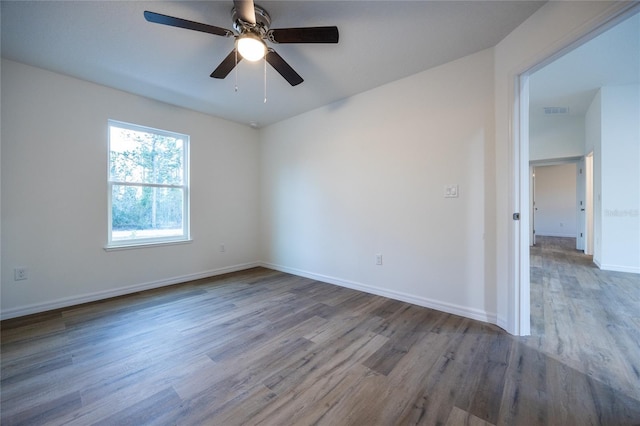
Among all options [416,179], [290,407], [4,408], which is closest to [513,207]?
[416,179]

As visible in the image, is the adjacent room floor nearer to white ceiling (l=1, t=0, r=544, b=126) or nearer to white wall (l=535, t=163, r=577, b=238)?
white ceiling (l=1, t=0, r=544, b=126)

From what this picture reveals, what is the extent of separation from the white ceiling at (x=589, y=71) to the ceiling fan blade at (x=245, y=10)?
288 cm

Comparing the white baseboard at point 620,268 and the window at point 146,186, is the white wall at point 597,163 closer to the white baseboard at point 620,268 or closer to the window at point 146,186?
the white baseboard at point 620,268

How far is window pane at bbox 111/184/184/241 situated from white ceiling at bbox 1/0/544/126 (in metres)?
1.28

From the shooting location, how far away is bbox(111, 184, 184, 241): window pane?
3.10 m

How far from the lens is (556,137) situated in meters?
5.33

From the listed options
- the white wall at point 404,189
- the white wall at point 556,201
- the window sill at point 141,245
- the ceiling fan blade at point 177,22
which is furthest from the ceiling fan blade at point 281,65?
the white wall at point 556,201

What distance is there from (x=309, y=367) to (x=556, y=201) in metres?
10.5

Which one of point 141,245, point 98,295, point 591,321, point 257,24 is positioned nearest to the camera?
point 257,24

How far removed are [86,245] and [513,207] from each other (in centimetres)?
438

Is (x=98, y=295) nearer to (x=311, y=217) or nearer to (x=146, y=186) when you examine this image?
(x=146, y=186)

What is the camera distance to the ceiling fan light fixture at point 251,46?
1.72 meters

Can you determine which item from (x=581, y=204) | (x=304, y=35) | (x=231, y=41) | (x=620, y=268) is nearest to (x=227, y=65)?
(x=231, y=41)

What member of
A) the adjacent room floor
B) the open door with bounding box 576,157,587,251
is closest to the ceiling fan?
the adjacent room floor
